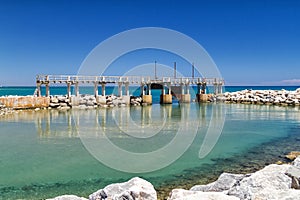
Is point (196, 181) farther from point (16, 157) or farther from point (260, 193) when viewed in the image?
point (16, 157)

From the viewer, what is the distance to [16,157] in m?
11.2

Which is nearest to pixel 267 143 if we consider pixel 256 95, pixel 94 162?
pixel 94 162

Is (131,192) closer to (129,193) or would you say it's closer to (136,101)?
(129,193)

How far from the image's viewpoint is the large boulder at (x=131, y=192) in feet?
16.9

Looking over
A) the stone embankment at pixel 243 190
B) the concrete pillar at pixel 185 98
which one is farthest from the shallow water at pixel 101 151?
the concrete pillar at pixel 185 98

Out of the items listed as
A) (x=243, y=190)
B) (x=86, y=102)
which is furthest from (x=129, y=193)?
(x=86, y=102)

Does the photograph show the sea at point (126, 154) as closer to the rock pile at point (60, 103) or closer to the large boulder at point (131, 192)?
the large boulder at point (131, 192)

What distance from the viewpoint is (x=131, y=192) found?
5172mm

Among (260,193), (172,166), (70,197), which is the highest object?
(260,193)

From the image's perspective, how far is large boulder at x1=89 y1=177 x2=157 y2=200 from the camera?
16.9 feet

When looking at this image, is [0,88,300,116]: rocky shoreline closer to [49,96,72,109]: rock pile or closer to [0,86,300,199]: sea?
[49,96,72,109]: rock pile

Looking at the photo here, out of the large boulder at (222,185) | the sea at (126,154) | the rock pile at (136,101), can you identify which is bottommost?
the sea at (126,154)

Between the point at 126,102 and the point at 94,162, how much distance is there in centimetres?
2569

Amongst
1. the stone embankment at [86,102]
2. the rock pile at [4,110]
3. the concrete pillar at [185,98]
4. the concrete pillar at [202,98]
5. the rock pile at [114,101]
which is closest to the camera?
the rock pile at [4,110]
